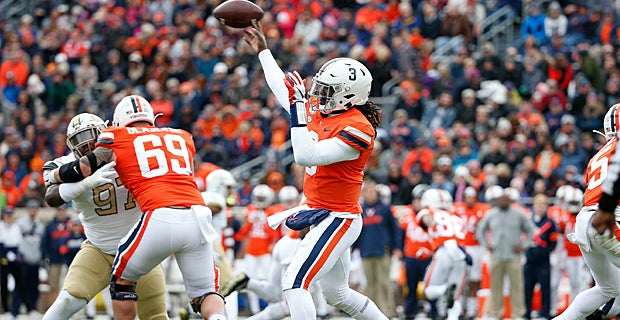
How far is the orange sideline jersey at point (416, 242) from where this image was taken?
44.5 feet

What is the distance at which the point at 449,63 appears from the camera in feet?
59.7

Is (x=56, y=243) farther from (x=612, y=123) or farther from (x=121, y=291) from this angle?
(x=612, y=123)

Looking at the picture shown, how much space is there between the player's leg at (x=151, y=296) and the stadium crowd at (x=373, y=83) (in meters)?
5.90

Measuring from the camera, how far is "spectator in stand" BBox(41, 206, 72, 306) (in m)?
14.6

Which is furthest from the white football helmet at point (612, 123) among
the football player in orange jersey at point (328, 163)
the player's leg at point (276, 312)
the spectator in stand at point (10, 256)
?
the spectator in stand at point (10, 256)

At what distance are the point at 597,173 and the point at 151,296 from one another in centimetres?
306

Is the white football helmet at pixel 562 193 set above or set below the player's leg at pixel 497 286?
above

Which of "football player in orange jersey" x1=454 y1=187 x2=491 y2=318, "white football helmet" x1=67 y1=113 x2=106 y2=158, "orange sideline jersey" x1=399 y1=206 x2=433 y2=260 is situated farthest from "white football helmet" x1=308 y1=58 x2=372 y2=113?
"football player in orange jersey" x1=454 y1=187 x2=491 y2=318

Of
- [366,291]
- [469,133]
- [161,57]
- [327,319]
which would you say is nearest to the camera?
[327,319]

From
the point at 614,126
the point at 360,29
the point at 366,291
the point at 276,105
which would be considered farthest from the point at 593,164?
the point at 360,29

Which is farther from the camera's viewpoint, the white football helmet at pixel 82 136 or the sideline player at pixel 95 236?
the white football helmet at pixel 82 136

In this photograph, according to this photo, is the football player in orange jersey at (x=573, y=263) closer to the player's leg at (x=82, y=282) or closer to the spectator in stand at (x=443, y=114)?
the spectator in stand at (x=443, y=114)

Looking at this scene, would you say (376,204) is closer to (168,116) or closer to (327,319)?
(327,319)

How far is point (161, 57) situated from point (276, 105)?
2597mm
